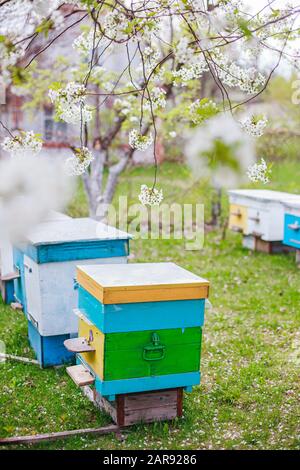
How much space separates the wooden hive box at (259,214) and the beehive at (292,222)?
0.17 m

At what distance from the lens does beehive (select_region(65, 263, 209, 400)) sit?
11.5ft

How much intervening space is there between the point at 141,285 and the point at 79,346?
0.60 meters

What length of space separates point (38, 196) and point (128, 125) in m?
6.43

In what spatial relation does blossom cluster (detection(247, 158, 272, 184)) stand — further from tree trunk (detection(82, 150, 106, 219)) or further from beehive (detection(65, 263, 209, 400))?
tree trunk (detection(82, 150, 106, 219))

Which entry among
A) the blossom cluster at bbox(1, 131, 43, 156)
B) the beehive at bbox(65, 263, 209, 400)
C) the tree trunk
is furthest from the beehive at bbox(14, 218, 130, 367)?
the tree trunk

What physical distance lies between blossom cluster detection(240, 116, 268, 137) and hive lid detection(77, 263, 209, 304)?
890 mm

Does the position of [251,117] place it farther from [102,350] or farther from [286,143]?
[286,143]

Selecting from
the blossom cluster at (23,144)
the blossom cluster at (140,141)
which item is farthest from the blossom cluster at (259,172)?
the blossom cluster at (23,144)

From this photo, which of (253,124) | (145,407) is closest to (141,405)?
(145,407)

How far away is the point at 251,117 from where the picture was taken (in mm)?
3525

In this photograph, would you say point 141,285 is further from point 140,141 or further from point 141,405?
point 140,141
